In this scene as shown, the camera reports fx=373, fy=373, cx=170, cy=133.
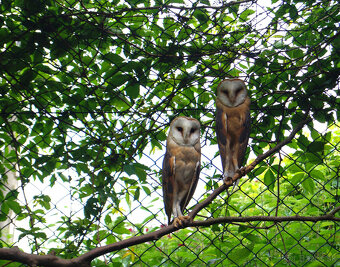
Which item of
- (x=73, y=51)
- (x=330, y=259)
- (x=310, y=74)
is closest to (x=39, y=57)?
(x=73, y=51)

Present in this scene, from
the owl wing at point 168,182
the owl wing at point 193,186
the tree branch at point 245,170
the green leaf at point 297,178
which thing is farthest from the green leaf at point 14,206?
the green leaf at point 297,178

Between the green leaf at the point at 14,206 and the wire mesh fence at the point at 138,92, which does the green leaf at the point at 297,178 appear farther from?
the green leaf at the point at 14,206

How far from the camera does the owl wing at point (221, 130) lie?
231 cm

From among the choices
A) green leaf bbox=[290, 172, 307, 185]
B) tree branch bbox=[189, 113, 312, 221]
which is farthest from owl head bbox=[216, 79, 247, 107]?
green leaf bbox=[290, 172, 307, 185]

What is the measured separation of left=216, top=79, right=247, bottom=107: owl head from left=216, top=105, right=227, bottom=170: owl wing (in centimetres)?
7

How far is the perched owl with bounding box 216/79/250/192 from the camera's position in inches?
90.7

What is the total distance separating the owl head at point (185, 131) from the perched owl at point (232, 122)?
148 millimetres

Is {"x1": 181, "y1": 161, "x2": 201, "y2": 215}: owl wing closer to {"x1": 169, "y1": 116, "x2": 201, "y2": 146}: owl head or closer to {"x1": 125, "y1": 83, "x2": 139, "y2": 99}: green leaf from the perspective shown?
{"x1": 169, "y1": 116, "x2": 201, "y2": 146}: owl head

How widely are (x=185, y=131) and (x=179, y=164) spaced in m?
0.21

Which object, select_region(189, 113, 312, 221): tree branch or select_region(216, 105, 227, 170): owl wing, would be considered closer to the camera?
select_region(189, 113, 312, 221): tree branch

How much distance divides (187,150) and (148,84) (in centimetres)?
51

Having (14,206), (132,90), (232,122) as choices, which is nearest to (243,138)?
(232,122)

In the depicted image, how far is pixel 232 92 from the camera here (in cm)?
230

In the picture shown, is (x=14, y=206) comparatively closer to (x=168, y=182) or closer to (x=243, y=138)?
(x=168, y=182)
